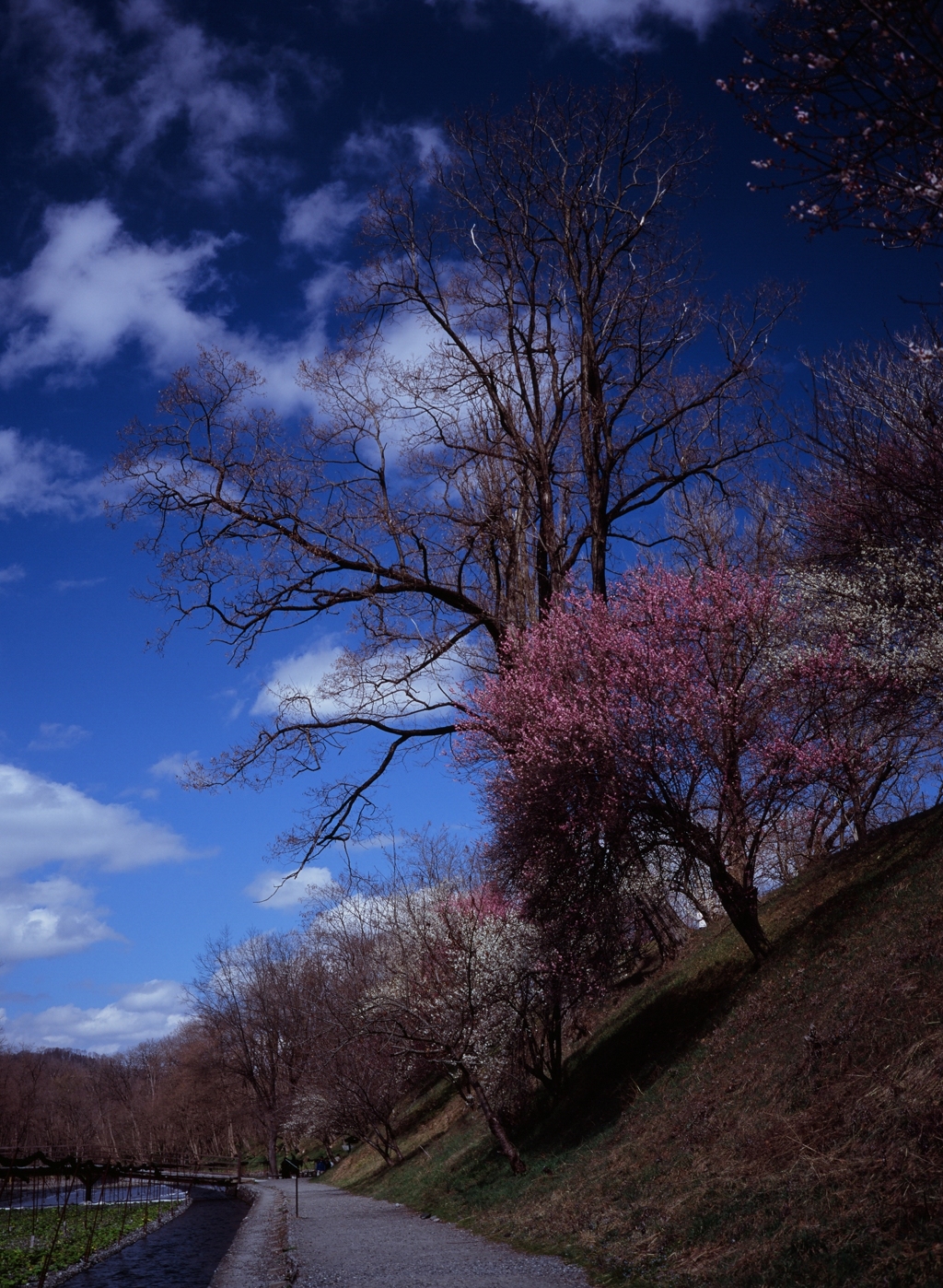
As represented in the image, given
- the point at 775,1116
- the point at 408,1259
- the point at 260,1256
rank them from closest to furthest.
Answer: the point at 775,1116 → the point at 408,1259 → the point at 260,1256

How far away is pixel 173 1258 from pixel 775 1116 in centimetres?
1853

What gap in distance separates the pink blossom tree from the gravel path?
5628 mm

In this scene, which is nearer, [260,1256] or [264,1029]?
[260,1256]

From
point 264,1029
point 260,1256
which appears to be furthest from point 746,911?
point 264,1029

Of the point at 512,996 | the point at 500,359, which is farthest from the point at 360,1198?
the point at 500,359

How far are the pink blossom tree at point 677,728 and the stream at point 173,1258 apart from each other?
33.7 feet

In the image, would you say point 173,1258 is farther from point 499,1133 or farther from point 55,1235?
point 499,1133

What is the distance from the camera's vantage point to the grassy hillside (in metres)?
6.80

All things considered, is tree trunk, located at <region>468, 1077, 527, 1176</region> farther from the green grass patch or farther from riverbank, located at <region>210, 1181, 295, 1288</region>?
the green grass patch

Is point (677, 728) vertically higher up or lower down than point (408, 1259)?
higher up

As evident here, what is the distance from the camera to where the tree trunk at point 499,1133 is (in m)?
17.3

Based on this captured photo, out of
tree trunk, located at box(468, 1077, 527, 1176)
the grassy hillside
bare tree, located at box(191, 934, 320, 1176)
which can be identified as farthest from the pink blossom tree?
bare tree, located at box(191, 934, 320, 1176)

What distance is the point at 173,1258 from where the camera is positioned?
2222 centimetres

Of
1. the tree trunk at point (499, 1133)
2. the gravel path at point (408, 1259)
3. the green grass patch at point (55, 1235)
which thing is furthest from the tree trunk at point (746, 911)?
the green grass patch at point (55, 1235)
